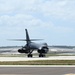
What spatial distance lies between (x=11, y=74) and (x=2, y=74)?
1.92ft

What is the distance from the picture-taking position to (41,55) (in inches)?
2534

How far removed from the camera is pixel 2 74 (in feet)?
70.2

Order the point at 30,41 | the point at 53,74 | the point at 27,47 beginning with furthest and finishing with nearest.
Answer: the point at 30,41
the point at 27,47
the point at 53,74

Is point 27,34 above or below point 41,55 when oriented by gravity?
above

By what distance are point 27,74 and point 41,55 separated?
4315cm

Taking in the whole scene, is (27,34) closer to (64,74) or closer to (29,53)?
(29,53)

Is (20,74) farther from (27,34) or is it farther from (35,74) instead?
(27,34)

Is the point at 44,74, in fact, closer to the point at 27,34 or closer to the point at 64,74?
the point at 64,74

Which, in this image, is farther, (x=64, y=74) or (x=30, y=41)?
(x=30, y=41)

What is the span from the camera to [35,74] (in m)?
21.1

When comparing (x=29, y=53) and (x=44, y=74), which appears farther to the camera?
(x=29, y=53)

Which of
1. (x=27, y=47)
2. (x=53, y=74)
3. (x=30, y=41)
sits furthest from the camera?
(x=30, y=41)

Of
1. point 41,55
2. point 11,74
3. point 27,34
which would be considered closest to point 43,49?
point 41,55

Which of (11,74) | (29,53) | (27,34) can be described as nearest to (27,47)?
(29,53)
